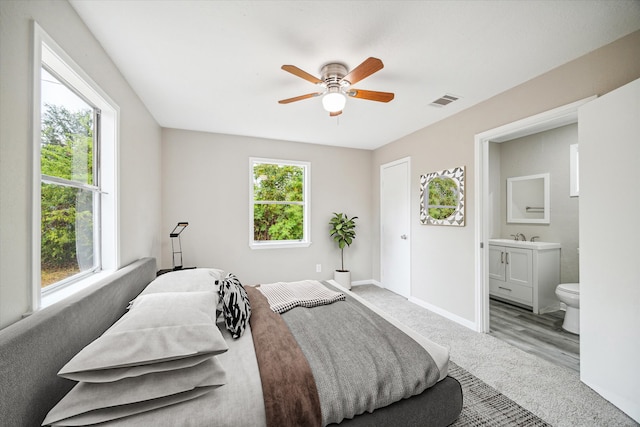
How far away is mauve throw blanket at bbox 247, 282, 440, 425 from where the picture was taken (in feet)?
3.71

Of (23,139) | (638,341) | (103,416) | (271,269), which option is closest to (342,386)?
(103,416)

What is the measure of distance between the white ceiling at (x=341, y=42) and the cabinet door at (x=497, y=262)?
2.32 metres

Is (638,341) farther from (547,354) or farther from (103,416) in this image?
(103,416)

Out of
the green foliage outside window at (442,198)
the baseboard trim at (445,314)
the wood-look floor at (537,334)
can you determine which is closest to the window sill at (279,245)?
the baseboard trim at (445,314)

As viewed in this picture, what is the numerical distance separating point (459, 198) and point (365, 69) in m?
2.06

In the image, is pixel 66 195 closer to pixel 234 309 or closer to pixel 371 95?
pixel 234 309

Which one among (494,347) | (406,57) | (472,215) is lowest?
(494,347)

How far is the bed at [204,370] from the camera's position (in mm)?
925

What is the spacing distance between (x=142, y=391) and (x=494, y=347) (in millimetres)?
2921

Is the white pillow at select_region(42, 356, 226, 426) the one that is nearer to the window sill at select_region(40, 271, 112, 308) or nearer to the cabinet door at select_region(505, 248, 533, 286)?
the window sill at select_region(40, 271, 112, 308)

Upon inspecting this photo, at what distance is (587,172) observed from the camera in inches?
74.7

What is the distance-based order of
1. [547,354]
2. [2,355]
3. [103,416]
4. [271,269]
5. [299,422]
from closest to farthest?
[2,355], [103,416], [299,422], [547,354], [271,269]

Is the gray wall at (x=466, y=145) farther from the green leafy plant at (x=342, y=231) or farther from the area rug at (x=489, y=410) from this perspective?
the green leafy plant at (x=342, y=231)

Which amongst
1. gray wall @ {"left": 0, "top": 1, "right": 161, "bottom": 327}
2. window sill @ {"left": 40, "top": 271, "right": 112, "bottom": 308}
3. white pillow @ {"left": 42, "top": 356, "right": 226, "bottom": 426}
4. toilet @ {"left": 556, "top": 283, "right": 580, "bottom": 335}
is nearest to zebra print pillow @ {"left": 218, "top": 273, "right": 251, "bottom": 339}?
white pillow @ {"left": 42, "top": 356, "right": 226, "bottom": 426}
